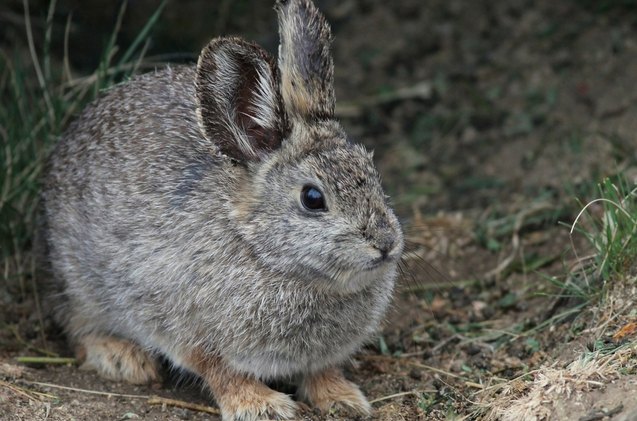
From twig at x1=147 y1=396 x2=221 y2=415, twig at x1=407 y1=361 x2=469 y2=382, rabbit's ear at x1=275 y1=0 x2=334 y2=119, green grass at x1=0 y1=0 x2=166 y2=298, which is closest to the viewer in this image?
rabbit's ear at x1=275 y1=0 x2=334 y2=119

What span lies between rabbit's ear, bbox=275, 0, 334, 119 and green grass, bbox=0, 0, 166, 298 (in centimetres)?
176

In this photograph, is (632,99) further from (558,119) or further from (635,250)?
(635,250)

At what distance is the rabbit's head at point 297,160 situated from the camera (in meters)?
4.91

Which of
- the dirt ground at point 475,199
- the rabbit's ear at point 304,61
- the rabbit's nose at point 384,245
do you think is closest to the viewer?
the rabbit's nose at point 384,245

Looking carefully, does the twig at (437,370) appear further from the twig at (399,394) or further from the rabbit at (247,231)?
the rabbit at (247,231)

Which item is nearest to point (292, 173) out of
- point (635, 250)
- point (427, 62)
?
point (635, 250)

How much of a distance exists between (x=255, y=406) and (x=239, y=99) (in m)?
1.56

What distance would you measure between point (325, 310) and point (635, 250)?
1654 mm

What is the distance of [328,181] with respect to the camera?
500cm

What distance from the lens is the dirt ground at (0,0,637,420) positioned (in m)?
5.32

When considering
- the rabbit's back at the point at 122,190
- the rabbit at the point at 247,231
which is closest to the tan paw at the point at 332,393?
the rabbit at the point at 247,231

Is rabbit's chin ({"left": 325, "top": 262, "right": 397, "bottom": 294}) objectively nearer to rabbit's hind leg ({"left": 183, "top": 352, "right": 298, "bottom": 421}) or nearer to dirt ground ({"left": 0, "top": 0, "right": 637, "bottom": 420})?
dirt ground ({"left": 0, "top": 0, "right": 637, "bottom": 420})

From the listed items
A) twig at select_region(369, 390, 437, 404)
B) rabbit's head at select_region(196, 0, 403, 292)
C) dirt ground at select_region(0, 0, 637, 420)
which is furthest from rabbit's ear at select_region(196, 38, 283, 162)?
twig at select_region(369, 390, 437, 404)

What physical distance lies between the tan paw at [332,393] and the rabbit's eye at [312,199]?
1056 millimetres
